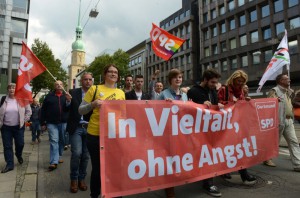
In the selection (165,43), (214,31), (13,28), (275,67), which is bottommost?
(275,67)

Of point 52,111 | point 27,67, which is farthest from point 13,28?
point 27,67

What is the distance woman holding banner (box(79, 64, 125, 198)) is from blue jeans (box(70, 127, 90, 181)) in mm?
1049

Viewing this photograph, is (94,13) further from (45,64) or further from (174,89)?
(45,64)

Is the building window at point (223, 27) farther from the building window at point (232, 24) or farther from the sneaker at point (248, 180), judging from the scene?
the sneaker at point (248, 180)

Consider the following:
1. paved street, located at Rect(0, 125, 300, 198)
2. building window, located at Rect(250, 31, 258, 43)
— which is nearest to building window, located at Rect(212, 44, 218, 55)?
building window, located at Rect(250, 31, 258, 43)

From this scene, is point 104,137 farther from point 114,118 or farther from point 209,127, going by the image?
point 209,127

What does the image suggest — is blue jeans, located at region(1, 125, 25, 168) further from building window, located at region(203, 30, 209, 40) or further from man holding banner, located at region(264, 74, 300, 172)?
building window, located at region(203, 30, 209, 40)

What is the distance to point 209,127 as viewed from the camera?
14.4ft

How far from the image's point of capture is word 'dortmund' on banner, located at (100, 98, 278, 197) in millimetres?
3432

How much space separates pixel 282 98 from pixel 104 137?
14.1 ft

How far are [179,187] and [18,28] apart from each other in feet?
127

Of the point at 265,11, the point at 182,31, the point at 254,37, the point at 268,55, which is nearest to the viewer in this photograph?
the point at 268,55

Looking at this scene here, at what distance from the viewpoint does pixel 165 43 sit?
8.80m

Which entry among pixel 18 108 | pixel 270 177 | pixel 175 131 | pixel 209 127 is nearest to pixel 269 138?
pixel 270 177
